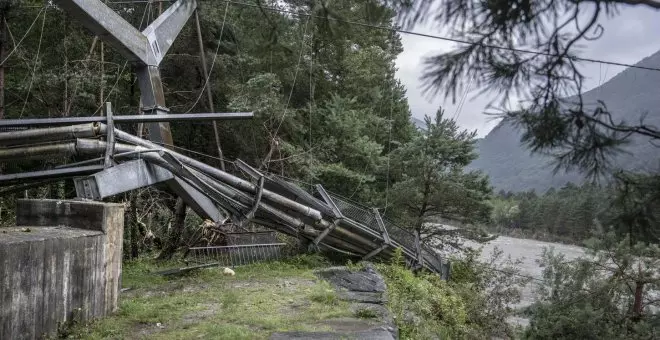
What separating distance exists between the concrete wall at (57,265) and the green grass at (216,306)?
0.30 metres

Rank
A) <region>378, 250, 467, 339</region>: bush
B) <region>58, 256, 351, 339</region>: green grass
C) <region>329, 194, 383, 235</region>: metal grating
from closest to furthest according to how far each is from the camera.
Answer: <region>58, 256, 351, 339</region>: green grass → <region>378, 250, 467, 339</region>: bush → <region>329, 194, 383, 235</region>: metal grating

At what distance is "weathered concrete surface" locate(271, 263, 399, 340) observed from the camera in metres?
5.41

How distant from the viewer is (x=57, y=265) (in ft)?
16.8

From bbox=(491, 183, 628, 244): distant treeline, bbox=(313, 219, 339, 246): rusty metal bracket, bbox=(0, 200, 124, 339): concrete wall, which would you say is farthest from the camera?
bbox=(491, 183, 628, 244): distant treeline

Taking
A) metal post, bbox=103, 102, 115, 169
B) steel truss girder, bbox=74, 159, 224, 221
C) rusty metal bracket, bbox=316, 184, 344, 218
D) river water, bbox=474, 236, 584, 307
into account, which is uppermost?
metal post, bbox=103, 102, 115, 169

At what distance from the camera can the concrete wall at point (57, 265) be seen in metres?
Result: 4.51

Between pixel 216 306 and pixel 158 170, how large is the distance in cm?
232

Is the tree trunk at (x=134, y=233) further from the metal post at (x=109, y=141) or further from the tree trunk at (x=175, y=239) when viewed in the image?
the metal post at (x=109, y=141)

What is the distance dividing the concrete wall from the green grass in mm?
303

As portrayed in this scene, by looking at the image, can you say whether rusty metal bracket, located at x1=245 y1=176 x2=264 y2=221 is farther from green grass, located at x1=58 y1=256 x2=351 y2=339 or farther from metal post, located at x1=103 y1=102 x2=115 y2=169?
metal post, located at x1=103 y1=102 x2=115 y2=169

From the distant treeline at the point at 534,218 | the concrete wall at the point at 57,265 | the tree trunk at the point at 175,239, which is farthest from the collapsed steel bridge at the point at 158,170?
the distant treeline at the point at 534,218

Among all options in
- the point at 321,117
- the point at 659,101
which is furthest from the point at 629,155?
the point at 321,117

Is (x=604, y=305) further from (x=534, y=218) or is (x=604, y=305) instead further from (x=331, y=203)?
(x=534, y=218)

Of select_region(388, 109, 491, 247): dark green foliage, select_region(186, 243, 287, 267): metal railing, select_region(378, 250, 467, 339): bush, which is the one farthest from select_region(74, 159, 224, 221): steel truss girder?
select_region(388, 109, 491, 247): dark green foliage
